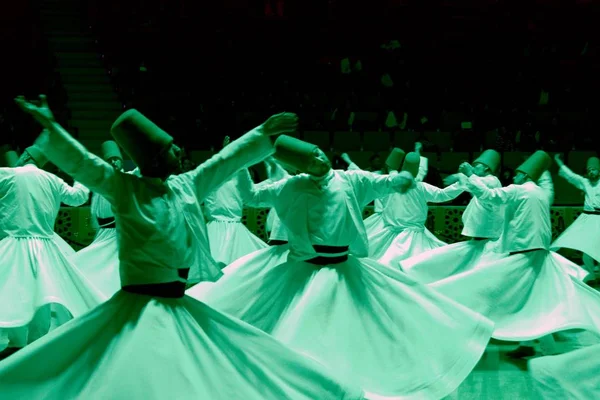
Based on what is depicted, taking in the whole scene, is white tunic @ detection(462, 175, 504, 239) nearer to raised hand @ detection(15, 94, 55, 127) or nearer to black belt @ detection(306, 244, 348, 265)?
black belt @ detection(306, 244, 348, 265)

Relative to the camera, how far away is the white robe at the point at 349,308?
4.87 m

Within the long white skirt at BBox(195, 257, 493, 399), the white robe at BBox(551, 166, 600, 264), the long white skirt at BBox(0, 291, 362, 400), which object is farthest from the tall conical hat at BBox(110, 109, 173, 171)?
the white robe at BBox(551, 166, 600, 264)

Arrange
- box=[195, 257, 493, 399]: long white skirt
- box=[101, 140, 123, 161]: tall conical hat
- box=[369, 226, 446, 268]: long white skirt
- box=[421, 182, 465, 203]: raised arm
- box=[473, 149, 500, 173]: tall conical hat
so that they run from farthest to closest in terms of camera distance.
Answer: box=[369, 226, 446, 268]: long white skirt → box=[421, 182, 465, 203]: raised arm → box=[473, 149, 500, 173]: tall conical hat → box=[101, 140, 123, 161]: tall conical hat → box=[195, 257, 493, 399]: long white skirt

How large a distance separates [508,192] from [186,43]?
9.74 metres

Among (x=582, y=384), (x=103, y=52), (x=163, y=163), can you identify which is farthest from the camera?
(x=103, y=52)

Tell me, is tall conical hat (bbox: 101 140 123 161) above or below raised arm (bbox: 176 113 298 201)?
below

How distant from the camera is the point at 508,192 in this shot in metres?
6.99

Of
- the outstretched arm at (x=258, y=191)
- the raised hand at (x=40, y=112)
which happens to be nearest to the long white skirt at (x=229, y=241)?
the outstretched arm at (x=258, y=191)

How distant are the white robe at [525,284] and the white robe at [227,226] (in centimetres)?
306

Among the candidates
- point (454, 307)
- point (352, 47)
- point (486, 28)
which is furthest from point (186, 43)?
point (454, 307)

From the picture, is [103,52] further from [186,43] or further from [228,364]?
[228,364]

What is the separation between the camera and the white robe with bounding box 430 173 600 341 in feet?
21.1

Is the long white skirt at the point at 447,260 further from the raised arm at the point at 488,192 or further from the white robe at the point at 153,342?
the white robe at the point at 153,342

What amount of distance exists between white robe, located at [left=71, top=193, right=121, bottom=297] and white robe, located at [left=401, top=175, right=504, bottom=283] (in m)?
3.04
